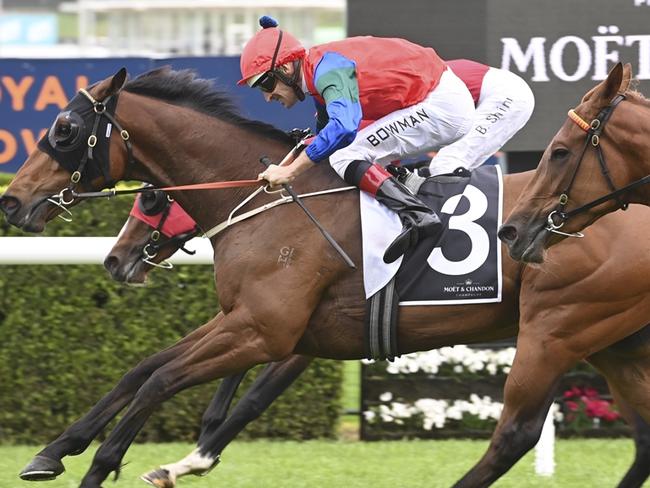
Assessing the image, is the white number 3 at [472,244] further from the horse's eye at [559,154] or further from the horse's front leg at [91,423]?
the horse's front leg at [91,423]

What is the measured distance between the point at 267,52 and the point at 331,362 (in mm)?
2413

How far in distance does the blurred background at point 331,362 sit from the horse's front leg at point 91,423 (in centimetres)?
A: 111

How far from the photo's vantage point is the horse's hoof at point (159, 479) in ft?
16.3

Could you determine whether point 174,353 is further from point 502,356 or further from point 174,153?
point 502,356

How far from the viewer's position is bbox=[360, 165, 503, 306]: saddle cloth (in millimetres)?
4637

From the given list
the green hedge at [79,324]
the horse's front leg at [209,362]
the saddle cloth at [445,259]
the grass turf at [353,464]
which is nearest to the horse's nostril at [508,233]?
the saddle cloth at [445,259]

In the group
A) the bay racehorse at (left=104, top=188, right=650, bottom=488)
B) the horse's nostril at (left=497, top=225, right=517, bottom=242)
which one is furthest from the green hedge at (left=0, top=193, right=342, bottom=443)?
the horse's nostril at (left=497, top=225, right=517, bottom=242)

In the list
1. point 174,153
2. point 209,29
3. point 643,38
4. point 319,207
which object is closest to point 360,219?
point 319,207

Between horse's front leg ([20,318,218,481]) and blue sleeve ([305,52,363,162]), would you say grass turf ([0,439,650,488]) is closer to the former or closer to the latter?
horse's front leg ([20,318,218,481])

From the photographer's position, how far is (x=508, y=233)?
13.9 ft

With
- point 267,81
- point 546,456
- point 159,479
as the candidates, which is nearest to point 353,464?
point 546,456

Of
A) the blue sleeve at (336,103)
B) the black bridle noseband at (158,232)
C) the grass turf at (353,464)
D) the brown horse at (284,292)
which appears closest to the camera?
the blue sleeve at (336,103)

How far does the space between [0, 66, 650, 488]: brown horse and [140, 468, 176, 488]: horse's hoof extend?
0.34m

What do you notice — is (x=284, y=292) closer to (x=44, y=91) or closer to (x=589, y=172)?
(x=589, y=172)
